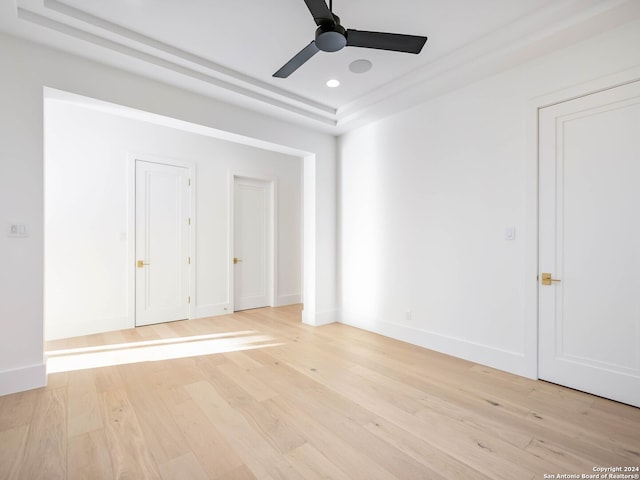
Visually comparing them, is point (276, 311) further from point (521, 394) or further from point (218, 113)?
point (521, 394)

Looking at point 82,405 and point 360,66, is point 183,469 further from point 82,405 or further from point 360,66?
point 360,66

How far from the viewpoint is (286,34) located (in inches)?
104

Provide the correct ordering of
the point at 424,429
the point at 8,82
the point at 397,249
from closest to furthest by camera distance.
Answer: the point at 424,429 → the point at 8,82 → the point at 397,249

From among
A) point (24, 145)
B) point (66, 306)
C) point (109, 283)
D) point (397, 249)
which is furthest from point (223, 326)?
point (24, 145)

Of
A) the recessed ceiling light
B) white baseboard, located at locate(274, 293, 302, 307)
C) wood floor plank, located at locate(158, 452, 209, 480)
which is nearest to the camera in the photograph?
wood floor plank, located at locate(158, 452, 209, 480)

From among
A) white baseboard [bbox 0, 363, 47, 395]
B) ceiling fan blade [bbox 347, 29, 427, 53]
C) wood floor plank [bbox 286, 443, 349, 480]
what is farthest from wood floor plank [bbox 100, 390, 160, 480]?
ceiling fan blade [bbox 347, 29, 427, 53]

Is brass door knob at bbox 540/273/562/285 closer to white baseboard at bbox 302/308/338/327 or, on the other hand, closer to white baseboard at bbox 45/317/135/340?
white baseboard at bbox 302/308/338/327

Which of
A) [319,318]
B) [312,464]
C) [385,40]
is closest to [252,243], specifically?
[319,318]

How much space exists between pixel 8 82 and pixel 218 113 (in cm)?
172

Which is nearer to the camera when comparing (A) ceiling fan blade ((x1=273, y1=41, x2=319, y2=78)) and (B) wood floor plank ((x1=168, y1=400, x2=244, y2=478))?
(B) wood floor plank ((x1=168, y1=400, x2=244, y2=478))

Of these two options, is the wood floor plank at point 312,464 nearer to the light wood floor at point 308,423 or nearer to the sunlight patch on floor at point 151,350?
the light wood floor at point 308,423

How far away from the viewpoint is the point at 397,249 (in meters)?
3.96

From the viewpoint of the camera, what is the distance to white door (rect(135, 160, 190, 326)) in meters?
4.50

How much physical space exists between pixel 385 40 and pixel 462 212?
190 cm
